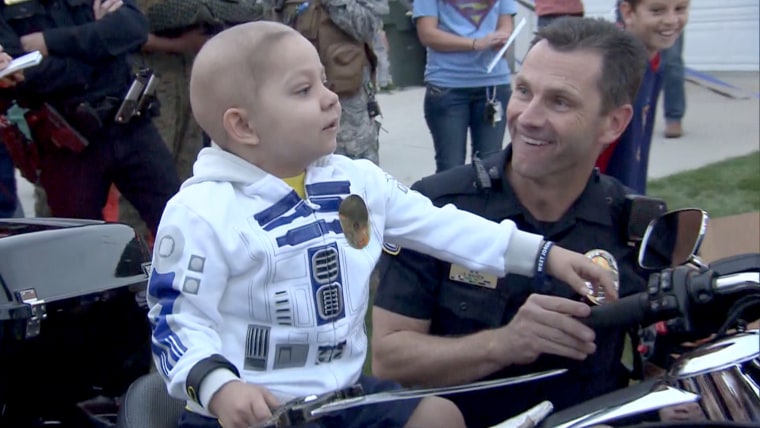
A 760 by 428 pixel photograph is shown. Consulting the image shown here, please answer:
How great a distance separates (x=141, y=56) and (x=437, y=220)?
3080 mm

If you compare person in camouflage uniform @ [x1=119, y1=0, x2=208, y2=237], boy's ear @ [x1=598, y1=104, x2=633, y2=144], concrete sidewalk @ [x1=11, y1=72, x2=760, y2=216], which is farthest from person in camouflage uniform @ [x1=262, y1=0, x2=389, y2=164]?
boy's ear @ [x1=598, y1=104, x2=633, y2=144]

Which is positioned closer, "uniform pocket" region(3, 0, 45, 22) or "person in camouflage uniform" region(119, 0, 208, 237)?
"uniform pocket" region(3, 0, 45, 22)

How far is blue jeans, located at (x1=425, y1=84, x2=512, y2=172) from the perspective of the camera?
528 cm

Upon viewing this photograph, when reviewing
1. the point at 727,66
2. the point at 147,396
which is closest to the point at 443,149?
the point at 147,396

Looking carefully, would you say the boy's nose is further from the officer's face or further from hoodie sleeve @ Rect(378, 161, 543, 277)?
the officer's face

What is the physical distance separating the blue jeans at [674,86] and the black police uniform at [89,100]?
17.1 feet

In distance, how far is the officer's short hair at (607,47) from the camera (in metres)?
2.26

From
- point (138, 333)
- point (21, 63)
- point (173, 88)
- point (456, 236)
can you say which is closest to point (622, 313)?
point (456, 236)

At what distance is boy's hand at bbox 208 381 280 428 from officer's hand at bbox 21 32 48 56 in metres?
2.47

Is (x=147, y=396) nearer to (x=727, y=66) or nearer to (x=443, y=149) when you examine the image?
(x=443, y=149)

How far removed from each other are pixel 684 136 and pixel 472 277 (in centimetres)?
713

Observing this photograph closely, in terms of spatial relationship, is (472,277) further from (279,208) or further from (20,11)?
(20,11)

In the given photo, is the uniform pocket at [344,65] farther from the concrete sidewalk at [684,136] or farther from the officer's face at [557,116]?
the officer's face at [557,116]

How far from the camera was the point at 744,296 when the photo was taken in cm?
158
